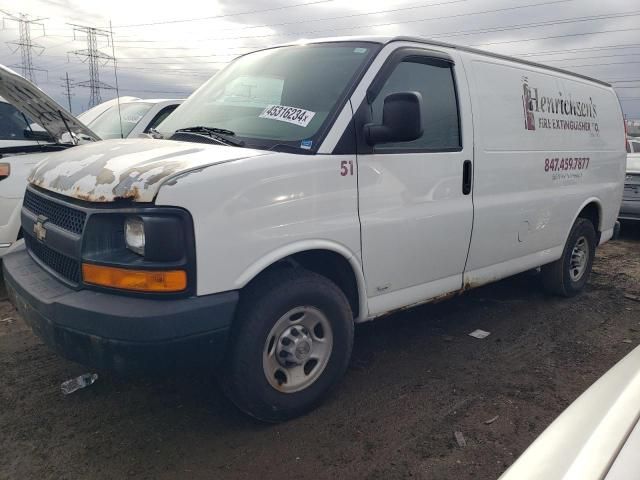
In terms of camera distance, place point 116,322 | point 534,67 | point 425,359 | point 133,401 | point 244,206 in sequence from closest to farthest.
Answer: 1. point 116,322
2. point 244,206
3. point 133,401
4. point 425,359
5. point 534,67

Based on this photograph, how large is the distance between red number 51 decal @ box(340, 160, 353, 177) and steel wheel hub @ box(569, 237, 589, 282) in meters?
3.28

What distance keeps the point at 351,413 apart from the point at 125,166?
1.79 m

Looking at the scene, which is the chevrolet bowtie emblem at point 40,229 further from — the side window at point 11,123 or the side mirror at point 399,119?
the side window at point 11,123

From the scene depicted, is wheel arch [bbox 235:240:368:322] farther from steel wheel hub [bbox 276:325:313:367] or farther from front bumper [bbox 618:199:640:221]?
front bumper [bbox 618:199:640:221]

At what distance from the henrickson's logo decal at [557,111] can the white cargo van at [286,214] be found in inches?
1.6

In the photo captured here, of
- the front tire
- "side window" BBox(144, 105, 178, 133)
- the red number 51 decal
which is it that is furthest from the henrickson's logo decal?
"side window" BBox(144, 105, 178, 133)

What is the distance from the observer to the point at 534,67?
15.0ft

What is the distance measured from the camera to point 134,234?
95.6 inches

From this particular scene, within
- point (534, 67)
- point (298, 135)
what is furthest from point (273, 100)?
point (534, 67)

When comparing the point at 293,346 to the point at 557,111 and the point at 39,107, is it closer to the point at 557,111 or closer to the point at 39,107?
the point at 557,111

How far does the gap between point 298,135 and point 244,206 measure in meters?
0.61

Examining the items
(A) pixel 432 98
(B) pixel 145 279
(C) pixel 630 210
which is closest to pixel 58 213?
(B) pixel 145 279

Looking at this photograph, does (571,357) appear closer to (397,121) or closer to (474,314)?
(474,314)

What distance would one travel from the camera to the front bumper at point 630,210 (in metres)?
8.10
